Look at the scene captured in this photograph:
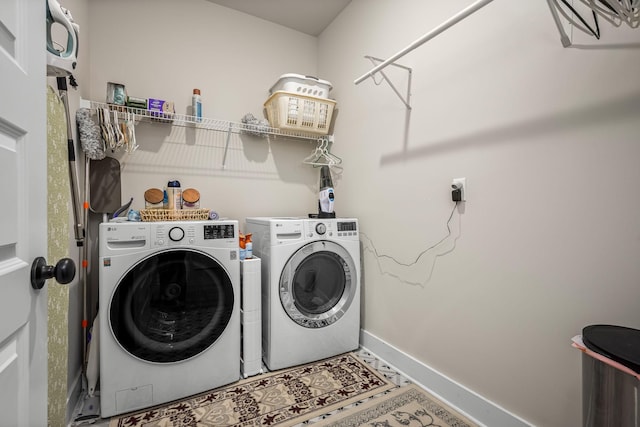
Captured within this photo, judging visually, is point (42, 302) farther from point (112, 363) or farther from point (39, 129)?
point (112, 363)

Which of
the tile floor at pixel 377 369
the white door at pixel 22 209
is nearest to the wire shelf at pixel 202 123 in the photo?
the white door at pixel 22 209

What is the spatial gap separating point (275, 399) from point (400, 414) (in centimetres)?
66

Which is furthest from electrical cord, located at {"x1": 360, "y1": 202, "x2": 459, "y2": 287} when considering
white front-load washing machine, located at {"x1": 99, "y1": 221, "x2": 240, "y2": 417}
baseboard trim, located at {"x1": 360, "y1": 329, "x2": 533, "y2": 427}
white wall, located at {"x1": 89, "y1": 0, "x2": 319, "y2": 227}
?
white front-load washing machine, located at {"x1": 99, "y1": 221, "x2": 240, "y2": 417}

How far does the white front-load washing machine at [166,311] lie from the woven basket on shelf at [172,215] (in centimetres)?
16

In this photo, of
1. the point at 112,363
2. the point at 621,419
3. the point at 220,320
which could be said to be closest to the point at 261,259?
the point at 220,320

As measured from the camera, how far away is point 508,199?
1313mm

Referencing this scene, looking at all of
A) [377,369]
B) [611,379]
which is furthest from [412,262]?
[611,379]

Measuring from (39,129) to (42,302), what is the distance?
0.40m

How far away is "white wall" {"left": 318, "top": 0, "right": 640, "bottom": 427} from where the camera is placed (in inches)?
40.8

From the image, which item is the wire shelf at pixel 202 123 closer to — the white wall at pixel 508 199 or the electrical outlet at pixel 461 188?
the white wall at pixel 508 199

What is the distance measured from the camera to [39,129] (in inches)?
26.4

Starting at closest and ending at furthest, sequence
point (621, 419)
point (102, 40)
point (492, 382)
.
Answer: point (621, 419) → point (492, 382) → point (102, 40)

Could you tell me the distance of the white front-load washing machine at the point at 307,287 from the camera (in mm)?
1821

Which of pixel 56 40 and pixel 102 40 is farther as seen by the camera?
pixel 102 40
